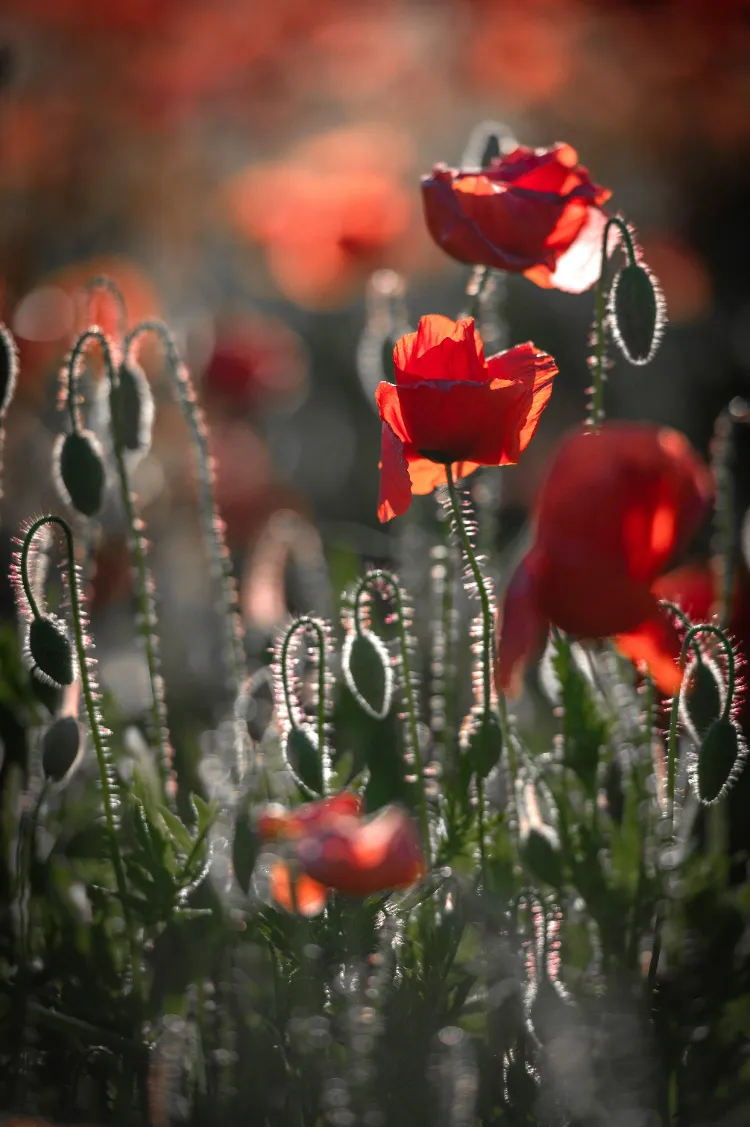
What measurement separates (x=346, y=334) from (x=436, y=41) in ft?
2.80

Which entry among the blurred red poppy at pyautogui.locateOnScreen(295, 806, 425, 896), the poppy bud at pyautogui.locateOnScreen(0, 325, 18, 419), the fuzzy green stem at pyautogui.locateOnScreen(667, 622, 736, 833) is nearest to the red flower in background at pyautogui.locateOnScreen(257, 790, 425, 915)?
the blurred red poppy at pyautogui.locateOnScreen(295, 806, 425, 896)

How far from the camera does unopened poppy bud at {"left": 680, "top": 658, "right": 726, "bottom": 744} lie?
37.1 inches

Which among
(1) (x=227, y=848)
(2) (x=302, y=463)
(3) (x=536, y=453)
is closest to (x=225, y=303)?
(2) (x=302, y=463)

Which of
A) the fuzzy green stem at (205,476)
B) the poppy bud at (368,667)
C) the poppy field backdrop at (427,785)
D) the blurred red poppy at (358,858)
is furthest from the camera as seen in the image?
the fuzzy green stem at (205,476)

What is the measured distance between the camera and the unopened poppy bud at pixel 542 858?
0.94 m

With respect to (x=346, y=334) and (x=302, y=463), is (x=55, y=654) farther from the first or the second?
(x=346, y=334)

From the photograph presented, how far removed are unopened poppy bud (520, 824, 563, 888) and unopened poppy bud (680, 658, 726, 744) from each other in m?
0.14

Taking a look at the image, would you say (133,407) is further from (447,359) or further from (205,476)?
(447,359)

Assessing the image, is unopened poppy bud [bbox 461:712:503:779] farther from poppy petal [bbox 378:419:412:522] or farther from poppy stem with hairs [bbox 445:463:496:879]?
poppy petal [bbox 378:419:412:522]

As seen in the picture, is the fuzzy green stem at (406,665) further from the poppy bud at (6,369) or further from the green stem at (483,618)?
the poppy bud at (6,369)

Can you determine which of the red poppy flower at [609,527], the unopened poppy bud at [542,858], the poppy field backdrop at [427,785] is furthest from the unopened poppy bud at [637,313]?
the unopened poppy bud at [542,858]

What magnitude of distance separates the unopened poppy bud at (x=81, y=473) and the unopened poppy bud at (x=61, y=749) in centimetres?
18

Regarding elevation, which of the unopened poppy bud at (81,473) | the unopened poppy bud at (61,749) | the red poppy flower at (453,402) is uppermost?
the unopened poppy bud at (81,473)

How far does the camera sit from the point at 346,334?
369 centimetres
